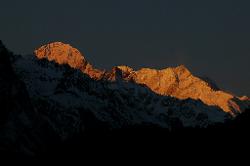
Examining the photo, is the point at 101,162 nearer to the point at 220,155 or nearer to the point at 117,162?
the point at 117,162

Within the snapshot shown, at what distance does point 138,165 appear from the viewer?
15262 cm

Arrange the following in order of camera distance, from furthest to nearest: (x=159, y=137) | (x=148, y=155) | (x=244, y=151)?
(x=159, y=137) < (x=148, y=155) < (x=244, y=151)

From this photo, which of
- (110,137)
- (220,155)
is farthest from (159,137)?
(220,155)

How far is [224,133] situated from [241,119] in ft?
23.8

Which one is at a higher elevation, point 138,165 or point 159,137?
point 159,137

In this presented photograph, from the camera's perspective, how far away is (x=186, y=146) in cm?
15912

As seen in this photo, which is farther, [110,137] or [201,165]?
[110,137]

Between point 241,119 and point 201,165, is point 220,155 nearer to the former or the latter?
point 201,165

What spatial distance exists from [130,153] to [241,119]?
21.0m

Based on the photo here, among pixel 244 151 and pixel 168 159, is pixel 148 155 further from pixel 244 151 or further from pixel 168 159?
pixel 244 151

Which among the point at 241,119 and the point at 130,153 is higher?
the point at 241,119

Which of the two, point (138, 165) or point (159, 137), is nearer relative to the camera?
point (138, 165)

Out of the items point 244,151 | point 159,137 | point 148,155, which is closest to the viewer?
point 244,151

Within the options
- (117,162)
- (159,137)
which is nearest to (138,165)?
(117,162)
